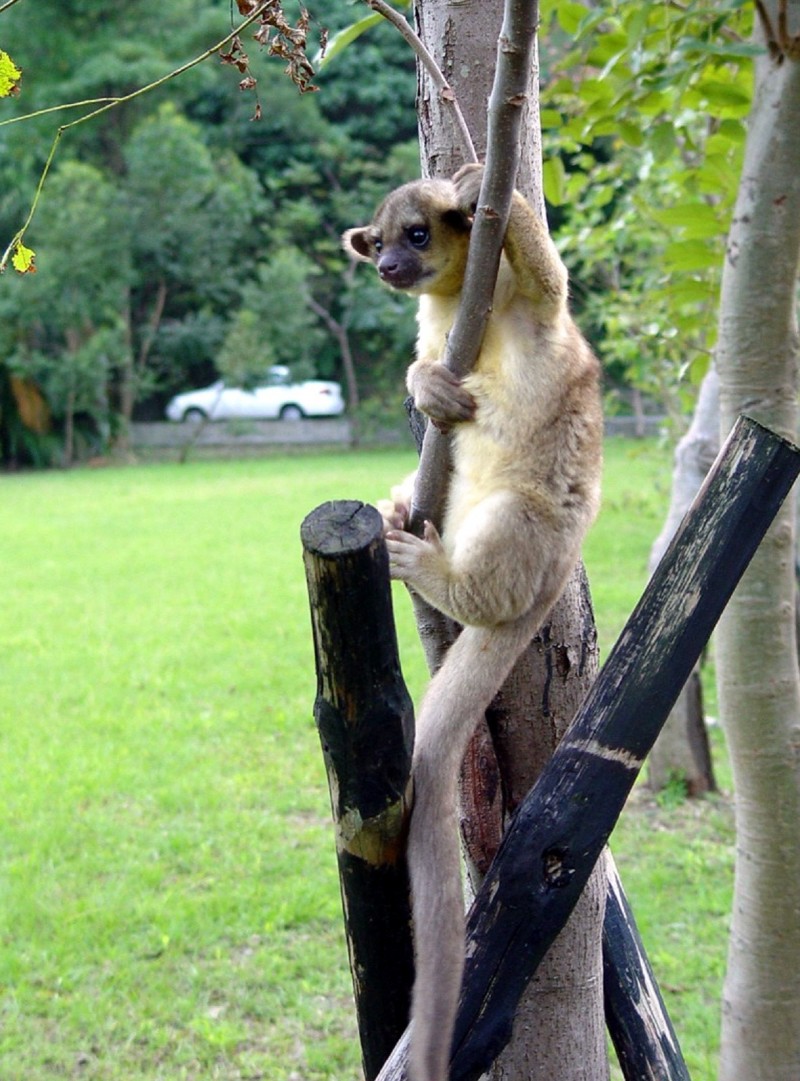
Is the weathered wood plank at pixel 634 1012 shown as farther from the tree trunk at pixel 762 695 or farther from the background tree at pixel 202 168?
the background tree at pixel 202 168

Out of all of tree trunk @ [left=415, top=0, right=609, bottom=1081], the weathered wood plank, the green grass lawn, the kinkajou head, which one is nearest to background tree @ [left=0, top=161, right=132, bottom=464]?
the green grass lawn

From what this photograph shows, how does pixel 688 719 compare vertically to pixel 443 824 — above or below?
below

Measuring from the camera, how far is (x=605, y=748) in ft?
7.73

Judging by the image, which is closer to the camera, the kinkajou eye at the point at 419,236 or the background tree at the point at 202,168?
the kinkajou eye at the point at 419,236

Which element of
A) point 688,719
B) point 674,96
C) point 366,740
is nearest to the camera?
point 366,740

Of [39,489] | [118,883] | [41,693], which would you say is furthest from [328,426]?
[118,883]

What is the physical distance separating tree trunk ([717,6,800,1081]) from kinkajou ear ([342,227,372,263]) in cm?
94

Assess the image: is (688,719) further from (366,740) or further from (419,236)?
(366,740)

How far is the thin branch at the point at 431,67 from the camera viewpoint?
236 centimetres

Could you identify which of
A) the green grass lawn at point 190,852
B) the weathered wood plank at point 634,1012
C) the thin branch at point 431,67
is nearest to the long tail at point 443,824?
the weathered wood plank at point 634,1012

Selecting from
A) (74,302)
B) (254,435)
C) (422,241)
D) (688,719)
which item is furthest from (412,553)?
(254,435)

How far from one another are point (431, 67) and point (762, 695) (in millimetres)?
1733

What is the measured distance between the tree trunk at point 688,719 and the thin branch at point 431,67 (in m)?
3.31

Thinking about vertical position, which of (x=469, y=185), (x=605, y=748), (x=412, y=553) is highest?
(x=469, y=185)
